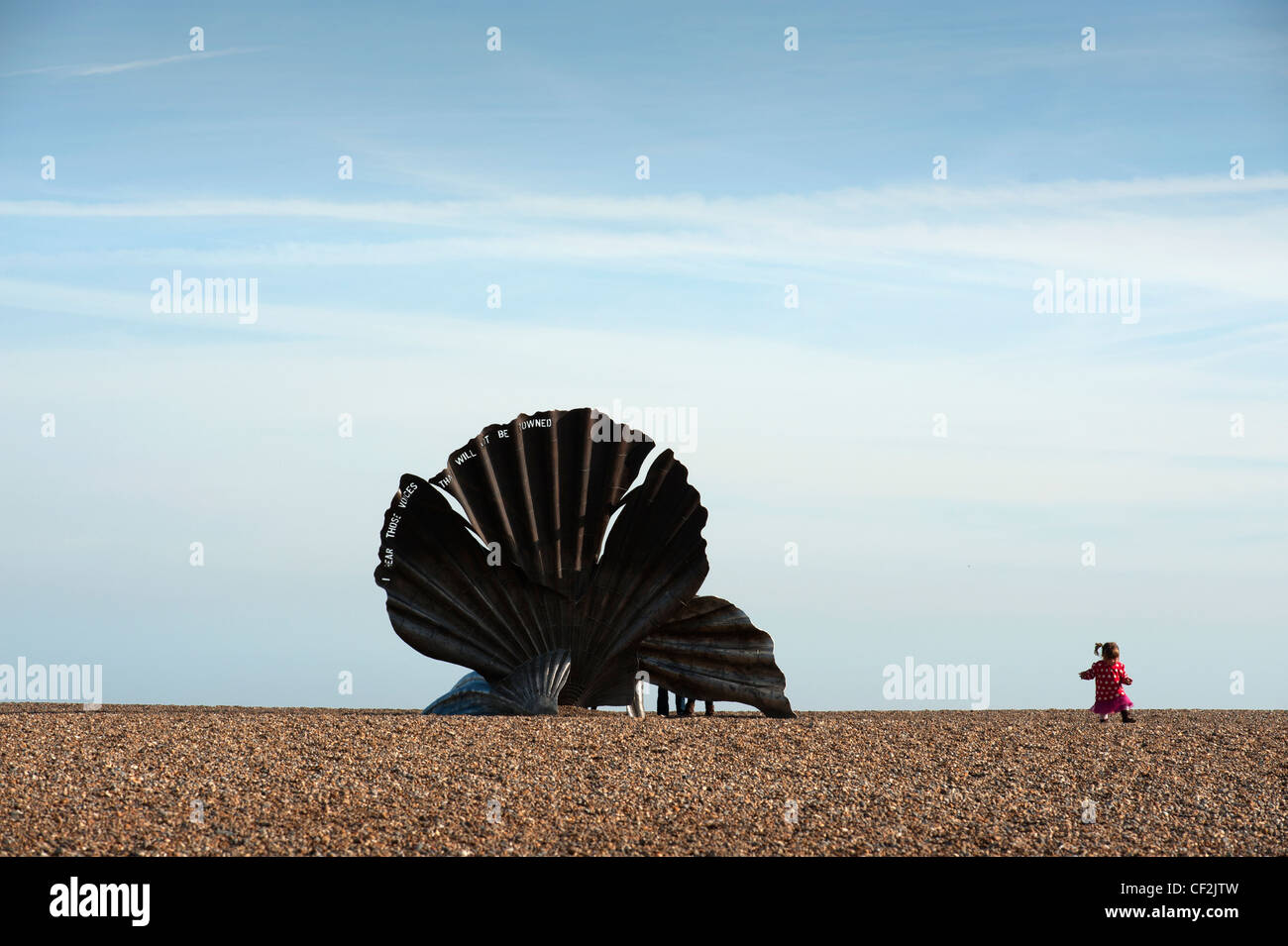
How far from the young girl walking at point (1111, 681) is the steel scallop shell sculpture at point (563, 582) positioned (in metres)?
3.26

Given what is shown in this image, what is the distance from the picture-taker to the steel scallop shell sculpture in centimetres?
1313

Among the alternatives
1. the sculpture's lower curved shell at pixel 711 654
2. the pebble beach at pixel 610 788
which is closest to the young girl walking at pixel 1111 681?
the pebble beach at pixel 610 788

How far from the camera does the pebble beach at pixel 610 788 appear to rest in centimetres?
800

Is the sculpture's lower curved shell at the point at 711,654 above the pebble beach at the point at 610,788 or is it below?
above

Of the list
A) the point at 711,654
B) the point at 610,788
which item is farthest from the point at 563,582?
the point at 610,788

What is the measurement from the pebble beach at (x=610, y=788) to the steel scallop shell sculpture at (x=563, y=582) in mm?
1350

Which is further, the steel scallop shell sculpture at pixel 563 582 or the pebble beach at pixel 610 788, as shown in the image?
the steel scallop shell sculpture at pixel 563 582

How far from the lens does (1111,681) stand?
44.9 feet

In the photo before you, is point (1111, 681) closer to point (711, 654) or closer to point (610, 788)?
point (711, 654)

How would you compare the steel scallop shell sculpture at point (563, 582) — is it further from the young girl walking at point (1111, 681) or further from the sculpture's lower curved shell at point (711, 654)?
the young girl walking at point (1111, 681)

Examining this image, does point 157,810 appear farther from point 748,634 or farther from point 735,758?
point 748,634

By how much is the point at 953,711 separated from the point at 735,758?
6.12 m

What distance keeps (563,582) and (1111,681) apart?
554cm
